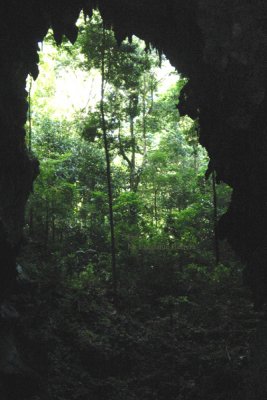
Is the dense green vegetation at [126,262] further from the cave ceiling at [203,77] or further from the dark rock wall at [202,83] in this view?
the cave ceiling at [203,77]

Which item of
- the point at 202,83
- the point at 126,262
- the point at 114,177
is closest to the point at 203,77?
the point at 202,83

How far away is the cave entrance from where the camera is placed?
15.6 metres

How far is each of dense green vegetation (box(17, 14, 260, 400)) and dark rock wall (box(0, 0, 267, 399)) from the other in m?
1.90

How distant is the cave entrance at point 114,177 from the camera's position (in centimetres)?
1562

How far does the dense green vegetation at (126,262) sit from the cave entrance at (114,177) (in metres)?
0.07

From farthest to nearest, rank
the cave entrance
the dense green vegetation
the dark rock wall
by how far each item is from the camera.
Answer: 1. the cave entrance
2. the dense green vegetation
3. the dark rock wall

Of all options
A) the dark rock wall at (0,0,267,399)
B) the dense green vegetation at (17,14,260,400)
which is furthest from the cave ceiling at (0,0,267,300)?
the dense green vegetation at (17,14,260,400)

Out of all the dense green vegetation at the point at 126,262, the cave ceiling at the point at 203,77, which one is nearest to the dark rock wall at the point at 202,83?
the cave ceiling at the point at 203,77

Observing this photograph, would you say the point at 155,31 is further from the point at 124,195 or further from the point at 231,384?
the point at 231,384

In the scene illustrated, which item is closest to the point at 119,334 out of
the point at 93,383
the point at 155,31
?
the point at 93,383

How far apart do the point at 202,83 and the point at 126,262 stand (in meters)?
8.25

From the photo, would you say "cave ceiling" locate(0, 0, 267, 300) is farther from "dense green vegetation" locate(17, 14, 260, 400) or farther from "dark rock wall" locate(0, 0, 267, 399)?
"dense green vegetation" locate(17, 14, 260, 400)

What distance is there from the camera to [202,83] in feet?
34.9

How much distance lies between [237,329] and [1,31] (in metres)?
10.4
